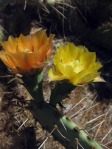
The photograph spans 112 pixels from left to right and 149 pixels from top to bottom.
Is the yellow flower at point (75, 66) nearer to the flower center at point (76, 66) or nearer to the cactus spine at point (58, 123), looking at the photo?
the flower center at point (76, 66)

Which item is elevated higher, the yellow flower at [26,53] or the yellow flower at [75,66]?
the yellow flower at [26,53]

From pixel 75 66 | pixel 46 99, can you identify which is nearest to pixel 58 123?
pixel 75 66

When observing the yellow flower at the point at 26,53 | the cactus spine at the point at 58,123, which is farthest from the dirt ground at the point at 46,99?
the yellow flower at the point at 26,53

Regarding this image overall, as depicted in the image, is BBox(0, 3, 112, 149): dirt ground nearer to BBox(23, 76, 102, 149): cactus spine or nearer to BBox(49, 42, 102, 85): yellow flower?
BBox(23, 76, 102, 149): cactus spine

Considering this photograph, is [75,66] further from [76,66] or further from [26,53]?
[26,53]

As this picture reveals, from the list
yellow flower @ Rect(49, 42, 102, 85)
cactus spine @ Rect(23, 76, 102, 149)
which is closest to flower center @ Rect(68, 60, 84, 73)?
yellow flower @ Rect(49, 42, 102, 85)

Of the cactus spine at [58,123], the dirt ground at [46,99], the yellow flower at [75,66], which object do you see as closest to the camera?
the yellow flower at [75,66]

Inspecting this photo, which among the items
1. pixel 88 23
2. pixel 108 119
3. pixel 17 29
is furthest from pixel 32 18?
pixel 108 119
